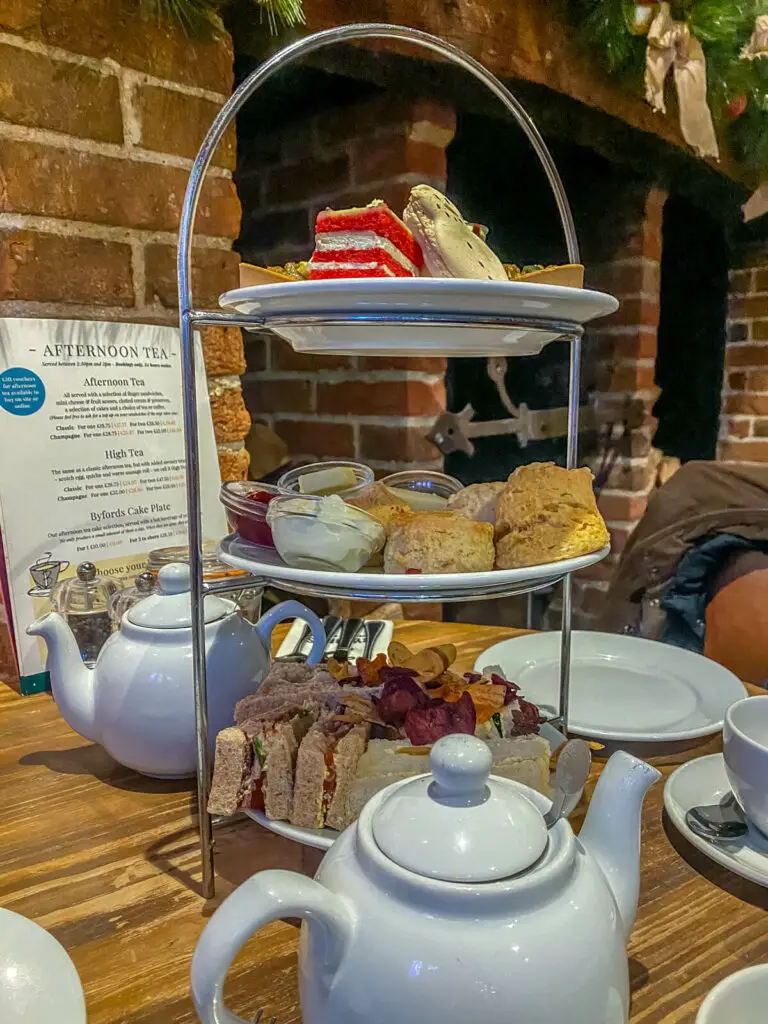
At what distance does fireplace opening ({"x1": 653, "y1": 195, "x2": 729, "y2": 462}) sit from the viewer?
7.82ft

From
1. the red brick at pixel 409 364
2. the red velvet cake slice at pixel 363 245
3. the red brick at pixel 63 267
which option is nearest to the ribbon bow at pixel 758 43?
the red brick at pixel 409 364

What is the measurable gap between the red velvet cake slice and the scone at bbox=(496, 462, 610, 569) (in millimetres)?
188

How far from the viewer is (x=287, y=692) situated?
2.21ft

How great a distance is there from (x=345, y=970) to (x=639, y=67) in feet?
5.70

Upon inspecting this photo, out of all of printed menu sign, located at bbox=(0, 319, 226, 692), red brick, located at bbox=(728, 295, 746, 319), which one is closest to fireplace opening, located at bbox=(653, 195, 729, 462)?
red brick, located at bbox=(728, 295, 746, 319)

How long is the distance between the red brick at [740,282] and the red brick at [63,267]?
6.40ft

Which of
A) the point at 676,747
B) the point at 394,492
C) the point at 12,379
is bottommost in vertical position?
the point at 676,747

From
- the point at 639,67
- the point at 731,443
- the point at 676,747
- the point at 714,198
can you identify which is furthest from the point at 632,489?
the point at 676,747

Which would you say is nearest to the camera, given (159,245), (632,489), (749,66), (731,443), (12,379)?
(12,379)

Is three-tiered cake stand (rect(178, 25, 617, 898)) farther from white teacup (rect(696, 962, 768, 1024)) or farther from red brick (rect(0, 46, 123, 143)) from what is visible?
red brick (rect(0, 46, 123, 143))

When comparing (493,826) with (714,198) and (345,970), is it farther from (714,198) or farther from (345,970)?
(714,198)

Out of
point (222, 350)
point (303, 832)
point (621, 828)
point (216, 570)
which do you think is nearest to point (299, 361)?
point (222, 350)

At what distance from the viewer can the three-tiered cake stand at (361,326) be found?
19.6 inches

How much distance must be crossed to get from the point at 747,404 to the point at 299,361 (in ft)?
4.79
